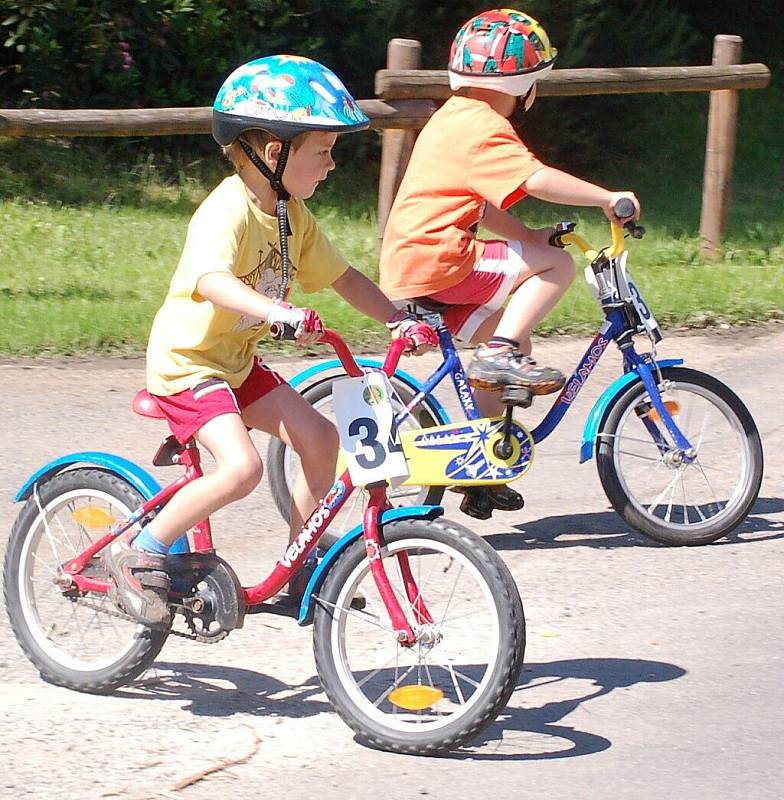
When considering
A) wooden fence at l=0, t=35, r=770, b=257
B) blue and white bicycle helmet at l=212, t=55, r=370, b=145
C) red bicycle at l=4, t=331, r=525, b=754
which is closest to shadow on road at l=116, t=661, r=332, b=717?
red bicycle at l=4, t=331, r=525, b=754

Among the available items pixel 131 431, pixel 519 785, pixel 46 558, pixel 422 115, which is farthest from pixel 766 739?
pixel 422 115

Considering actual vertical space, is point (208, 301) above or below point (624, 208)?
below

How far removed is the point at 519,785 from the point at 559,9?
1033cm

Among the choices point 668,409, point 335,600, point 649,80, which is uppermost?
point 649,80

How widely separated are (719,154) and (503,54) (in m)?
4.81

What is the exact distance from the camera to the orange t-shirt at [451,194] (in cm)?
531

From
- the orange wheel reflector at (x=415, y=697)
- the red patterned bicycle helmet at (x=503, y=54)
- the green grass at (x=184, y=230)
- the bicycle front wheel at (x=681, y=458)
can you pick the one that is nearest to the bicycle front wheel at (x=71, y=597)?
the orange wheel reflector at (x=415, y=697)

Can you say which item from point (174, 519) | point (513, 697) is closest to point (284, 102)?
point (174, 519)

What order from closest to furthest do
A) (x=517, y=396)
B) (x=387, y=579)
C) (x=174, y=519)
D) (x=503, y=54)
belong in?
(x=387, y=579) < (x=174, y=519) < (x=517, y=396) < (x=503, y=54)

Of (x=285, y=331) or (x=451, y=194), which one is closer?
(x=285, y=331)

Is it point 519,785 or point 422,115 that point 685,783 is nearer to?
point 519,785

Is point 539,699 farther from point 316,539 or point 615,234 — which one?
point 615,234

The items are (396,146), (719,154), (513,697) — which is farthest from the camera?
(719,154)

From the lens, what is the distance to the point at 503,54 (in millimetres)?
5328
